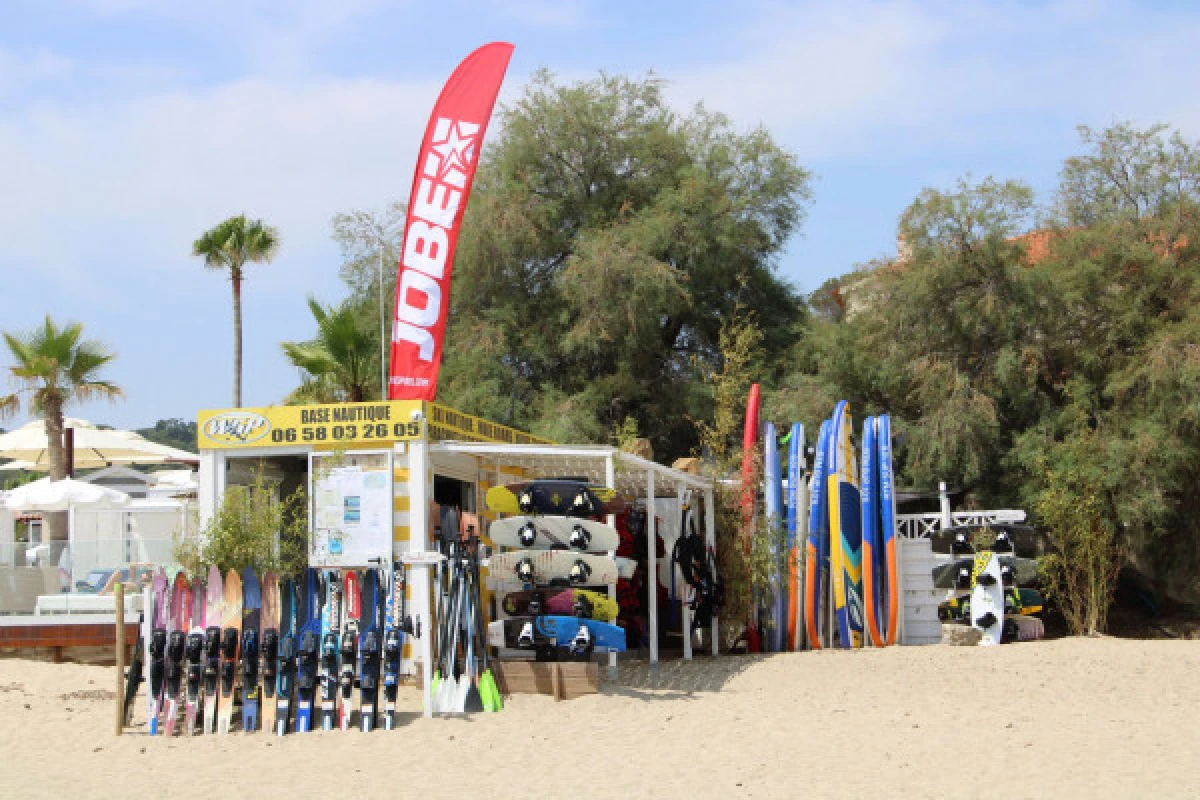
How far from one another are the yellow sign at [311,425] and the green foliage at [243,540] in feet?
1.77

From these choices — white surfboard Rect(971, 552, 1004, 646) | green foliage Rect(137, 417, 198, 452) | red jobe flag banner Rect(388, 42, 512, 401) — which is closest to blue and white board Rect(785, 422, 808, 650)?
white surfboard Rect(971, 552, 1004, 646)

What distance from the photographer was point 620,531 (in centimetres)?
1392

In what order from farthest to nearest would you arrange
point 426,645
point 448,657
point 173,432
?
1. point 173,432
2. point 426,645
3. point 448,657

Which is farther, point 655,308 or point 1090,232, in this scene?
point 655,308

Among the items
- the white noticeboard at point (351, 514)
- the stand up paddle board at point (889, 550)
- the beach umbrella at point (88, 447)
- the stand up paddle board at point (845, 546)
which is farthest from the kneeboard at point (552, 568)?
the beach umbrella at point (88, 447)

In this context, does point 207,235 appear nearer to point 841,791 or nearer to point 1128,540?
point 1128,540

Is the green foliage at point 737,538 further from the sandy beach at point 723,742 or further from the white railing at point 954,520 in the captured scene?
the white railing at point 954,520

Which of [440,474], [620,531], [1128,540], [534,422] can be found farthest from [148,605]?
[1128,540]

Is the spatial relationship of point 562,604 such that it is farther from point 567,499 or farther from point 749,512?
point 749,512

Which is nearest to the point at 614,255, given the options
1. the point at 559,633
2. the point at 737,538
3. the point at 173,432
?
the point at 737,538

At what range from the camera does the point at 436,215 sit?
515 inches

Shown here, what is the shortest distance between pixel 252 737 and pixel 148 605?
138 cm

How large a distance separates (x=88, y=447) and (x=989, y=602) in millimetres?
15844

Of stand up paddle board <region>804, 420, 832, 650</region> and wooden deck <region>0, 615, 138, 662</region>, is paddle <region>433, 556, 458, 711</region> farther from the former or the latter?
wooden deck <region>0, 615, 138, 662</region>
